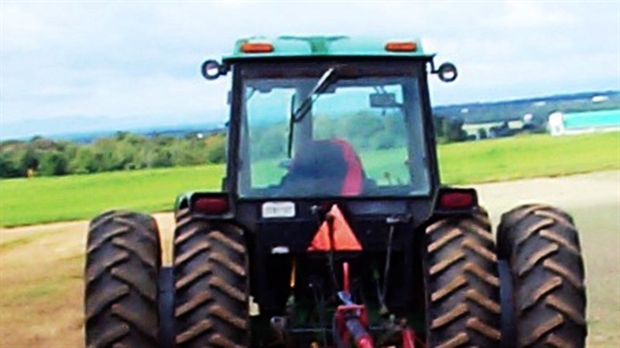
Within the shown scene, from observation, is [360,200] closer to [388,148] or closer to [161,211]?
[388,148]

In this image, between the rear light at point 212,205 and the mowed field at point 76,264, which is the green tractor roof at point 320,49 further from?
the mowed field at point 76,264

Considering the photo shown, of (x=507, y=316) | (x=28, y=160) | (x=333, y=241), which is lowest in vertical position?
(x=507, y=316)

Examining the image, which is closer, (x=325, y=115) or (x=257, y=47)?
(x=257, y=47)

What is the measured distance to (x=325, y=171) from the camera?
25.0ft

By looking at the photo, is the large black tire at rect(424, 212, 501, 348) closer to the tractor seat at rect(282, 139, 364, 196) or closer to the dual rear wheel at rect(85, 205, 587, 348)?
the dual rear wheel at rect(85, 205, 587, 348)

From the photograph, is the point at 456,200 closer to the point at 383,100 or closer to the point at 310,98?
the point at 383,100

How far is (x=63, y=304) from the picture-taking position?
15852 mm

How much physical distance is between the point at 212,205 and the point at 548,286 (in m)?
1.73

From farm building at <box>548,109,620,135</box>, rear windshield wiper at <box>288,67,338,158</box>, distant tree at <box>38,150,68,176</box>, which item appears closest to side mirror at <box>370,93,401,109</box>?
rear windshield wiper at <box>288,67,338,158</box>

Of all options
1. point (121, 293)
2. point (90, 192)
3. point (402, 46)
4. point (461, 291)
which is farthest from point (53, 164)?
point (461, 291)

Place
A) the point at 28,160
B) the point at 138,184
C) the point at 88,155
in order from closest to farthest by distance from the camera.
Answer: the point at 28,160
the point at 88,155
the point at 138,184

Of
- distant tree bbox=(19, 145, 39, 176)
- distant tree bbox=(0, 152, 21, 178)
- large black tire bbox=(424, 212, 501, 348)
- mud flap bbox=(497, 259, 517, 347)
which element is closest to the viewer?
large black tire bbox=(424, 212, 501, 348)

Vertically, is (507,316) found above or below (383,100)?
below

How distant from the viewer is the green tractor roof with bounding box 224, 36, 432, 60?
7578mm
